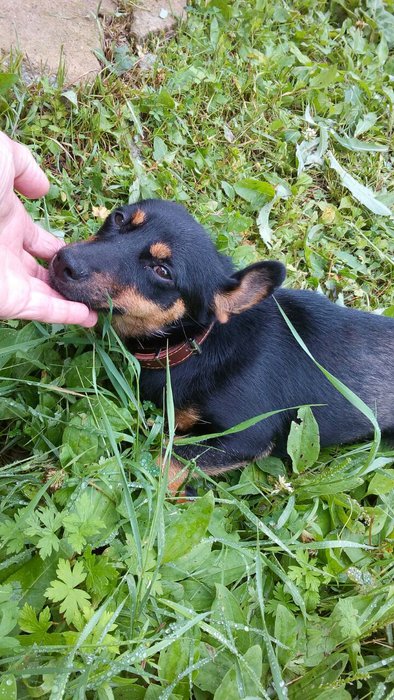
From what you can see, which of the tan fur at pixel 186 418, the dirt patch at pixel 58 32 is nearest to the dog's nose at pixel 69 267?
Result: the tan fur at pixel 186 418

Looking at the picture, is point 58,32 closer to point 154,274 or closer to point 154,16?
point 154,16

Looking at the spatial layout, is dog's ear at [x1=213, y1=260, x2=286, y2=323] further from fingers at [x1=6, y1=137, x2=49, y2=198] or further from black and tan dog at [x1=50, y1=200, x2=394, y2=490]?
fingers at [x1=6, y1=137, x2=49, y2=198]

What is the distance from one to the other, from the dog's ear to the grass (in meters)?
0.69

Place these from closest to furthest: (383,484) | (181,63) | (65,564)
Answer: (65,564) → (383,484) → (181,63)

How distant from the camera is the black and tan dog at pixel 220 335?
3176 mm

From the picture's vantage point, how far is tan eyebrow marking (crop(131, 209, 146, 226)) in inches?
130

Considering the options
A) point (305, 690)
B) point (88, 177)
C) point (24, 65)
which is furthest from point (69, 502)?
point (24, 65)

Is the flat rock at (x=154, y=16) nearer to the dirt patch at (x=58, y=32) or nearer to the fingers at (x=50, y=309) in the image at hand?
the dirt patch at (x=58, y=32)

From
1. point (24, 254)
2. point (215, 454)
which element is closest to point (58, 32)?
point (24, 254)

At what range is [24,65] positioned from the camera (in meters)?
4.18

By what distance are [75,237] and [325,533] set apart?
2728mm

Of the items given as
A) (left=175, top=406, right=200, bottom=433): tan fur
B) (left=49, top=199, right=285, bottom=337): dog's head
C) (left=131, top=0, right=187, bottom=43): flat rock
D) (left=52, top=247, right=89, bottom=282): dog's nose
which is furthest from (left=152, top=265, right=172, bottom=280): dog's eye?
(left=131, top=0, right=187, bottom=43): flat rock

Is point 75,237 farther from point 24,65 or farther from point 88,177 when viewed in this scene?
point 24,65

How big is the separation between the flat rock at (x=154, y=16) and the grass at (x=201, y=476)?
0.14 meters
